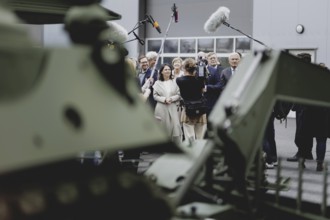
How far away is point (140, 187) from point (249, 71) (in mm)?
1578

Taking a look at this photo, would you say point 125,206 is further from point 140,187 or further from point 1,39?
point 1,39

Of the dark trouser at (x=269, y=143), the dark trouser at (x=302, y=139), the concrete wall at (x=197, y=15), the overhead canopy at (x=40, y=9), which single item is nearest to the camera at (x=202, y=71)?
the dark trouser at (x=269, y=143)

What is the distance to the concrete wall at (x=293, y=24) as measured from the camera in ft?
54.1

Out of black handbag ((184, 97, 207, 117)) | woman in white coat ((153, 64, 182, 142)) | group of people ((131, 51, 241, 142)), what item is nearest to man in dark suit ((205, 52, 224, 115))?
group of people ((131, 51, 241, 142))

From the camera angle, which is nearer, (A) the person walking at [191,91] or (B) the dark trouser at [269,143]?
(B) the dark trouser at [269,143]

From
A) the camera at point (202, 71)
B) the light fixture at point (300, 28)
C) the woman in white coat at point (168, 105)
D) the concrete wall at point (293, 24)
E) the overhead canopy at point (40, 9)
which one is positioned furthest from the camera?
the light fixture at point (300, 28)

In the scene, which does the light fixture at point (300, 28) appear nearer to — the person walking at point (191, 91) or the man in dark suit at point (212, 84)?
the man in dark suit at point (212, 84)

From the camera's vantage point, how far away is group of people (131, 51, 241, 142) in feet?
28.8

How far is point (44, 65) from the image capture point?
2346mm

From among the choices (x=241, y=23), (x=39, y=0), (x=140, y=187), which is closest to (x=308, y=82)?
(x=140, y=187)

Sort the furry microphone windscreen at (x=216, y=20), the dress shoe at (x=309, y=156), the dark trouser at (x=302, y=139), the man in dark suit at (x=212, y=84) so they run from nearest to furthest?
the furry microphone windscreen at (x=216, y=20) → the dark trouser at (x=302, y=139) → the man in dark suit at (x=212, y=84) → the dress shoe at (x=309, y=156)

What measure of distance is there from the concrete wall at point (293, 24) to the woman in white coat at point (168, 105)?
7.79 m

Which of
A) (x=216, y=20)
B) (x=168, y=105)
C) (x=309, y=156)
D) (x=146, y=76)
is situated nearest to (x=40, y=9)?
(x=216, y=20)

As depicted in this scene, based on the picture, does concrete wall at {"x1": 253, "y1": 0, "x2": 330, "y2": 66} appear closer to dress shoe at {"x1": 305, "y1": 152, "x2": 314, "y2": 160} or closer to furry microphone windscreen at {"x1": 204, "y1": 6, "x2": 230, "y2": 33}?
dress shoe at {"x1": 305, "y1": 152, "x2": 314, "y2": 160}
